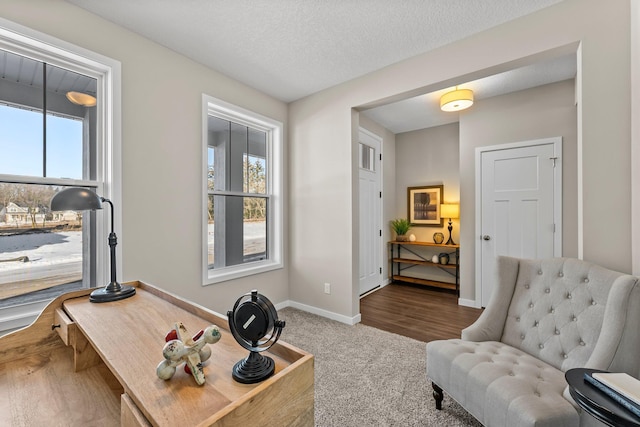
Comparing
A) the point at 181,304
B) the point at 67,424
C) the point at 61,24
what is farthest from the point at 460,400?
the point at 61,24

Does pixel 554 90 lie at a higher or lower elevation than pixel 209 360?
higher

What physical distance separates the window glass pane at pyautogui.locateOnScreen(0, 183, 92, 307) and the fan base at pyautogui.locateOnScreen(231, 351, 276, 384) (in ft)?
6.40

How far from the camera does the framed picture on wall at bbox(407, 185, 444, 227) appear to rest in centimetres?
462

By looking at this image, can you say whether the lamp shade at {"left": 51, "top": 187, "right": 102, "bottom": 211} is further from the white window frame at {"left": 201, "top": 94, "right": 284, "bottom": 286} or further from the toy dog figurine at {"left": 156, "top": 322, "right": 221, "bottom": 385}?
the white window frame at {"left": 201, "top": 94, "right": 284, "bottom": 286}

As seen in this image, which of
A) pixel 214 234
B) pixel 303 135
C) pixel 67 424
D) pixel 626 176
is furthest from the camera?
pixel 303 135

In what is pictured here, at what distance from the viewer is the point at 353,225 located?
122 inches

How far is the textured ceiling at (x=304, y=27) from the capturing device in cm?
197

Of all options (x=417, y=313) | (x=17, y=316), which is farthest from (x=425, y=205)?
(x=17, y=316)

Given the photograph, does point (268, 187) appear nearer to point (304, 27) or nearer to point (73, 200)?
point (304, 27)

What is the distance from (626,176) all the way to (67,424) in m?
2.99

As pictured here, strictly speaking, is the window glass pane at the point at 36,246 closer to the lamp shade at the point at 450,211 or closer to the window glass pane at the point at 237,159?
the window glass pane at the point at 237,159

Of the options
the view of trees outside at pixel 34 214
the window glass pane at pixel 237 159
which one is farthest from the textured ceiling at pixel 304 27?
the view of trees outside at pixel 34 214

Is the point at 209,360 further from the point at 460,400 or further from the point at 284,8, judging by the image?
the point at 284,8

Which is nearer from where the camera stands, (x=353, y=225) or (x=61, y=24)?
(x=61, y=24)
